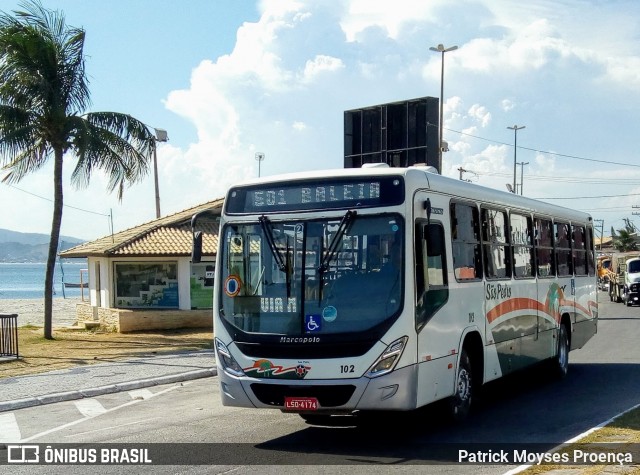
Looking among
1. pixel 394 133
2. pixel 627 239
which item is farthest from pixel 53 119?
pixel 627 239

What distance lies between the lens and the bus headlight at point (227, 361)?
394 inches

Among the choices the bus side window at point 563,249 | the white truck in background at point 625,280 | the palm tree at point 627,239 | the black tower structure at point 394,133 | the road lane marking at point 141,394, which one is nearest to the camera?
the road lane marking at point 141,394

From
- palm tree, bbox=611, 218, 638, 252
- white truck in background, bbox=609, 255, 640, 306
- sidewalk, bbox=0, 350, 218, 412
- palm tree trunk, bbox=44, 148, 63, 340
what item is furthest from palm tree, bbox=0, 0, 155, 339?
palm tree, bbox=611, 218, 638, 252

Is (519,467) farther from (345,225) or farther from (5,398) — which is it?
(5,398)

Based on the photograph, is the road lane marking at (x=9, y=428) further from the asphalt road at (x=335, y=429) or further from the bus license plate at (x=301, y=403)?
the bus license plate at (x=301, y=403)

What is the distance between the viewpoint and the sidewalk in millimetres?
14955

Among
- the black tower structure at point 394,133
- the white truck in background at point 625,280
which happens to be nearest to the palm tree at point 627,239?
the white truck in background at point 625,280

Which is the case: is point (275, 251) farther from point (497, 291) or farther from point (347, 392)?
point (497, 291)

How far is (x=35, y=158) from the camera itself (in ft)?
89.3

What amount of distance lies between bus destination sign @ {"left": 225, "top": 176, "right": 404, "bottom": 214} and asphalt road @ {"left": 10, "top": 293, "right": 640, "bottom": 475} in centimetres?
268

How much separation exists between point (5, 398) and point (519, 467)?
9.61 meters

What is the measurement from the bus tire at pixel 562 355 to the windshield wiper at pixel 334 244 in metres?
7.19

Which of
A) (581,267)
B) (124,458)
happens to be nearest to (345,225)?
(124,458)

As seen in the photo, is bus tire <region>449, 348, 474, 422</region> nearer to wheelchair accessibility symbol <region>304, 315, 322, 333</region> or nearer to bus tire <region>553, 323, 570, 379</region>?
wheelchair accessibility symbol <region>304, 315, 322, 333</region>
